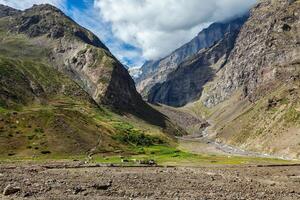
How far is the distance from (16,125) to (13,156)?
88.5 feet

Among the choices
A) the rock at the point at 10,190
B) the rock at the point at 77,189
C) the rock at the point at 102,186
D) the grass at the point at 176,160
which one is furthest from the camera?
the grass at the point at 176,160

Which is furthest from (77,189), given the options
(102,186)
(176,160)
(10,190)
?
(176,160)

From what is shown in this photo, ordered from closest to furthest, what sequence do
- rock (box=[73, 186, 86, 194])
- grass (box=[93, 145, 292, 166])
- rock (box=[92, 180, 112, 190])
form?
rock (box=[73, 186, 86, 194]) → rock (box=[92, 180, 112, 190]) → grass (box=[93, 145, 292, 166])

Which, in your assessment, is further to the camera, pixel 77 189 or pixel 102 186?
pixel 102 186

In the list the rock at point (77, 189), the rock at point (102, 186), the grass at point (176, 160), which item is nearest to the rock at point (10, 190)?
the rock at point (77, 189)

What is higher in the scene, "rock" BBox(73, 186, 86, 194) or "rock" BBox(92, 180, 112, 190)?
"rock" BBox(92, 180, 112, 190)

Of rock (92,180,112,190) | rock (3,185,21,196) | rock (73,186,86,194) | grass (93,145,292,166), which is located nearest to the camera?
rock (3,185,21,196)

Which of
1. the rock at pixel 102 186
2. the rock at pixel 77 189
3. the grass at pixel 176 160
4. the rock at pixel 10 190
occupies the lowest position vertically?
the rock at pixel 10 190

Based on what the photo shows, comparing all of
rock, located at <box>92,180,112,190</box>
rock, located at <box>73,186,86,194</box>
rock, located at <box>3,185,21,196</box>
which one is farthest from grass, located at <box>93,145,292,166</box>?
rock, located at <box>3,185,21,196</box>

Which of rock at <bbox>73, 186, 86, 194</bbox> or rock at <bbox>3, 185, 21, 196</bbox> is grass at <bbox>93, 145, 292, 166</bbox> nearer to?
rock at <bbox>73, 186, 86, 194</bbox>

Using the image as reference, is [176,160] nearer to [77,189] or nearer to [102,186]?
[102,186]

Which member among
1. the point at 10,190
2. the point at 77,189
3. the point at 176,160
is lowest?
the point at 10,190

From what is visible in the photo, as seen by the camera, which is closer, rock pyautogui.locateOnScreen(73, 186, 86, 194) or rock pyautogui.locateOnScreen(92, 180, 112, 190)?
rock pyautogui.locateOnScreen(73, 186, 86, 194)

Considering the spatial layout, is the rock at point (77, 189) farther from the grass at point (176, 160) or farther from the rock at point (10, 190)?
the grass at point (176, 160)
